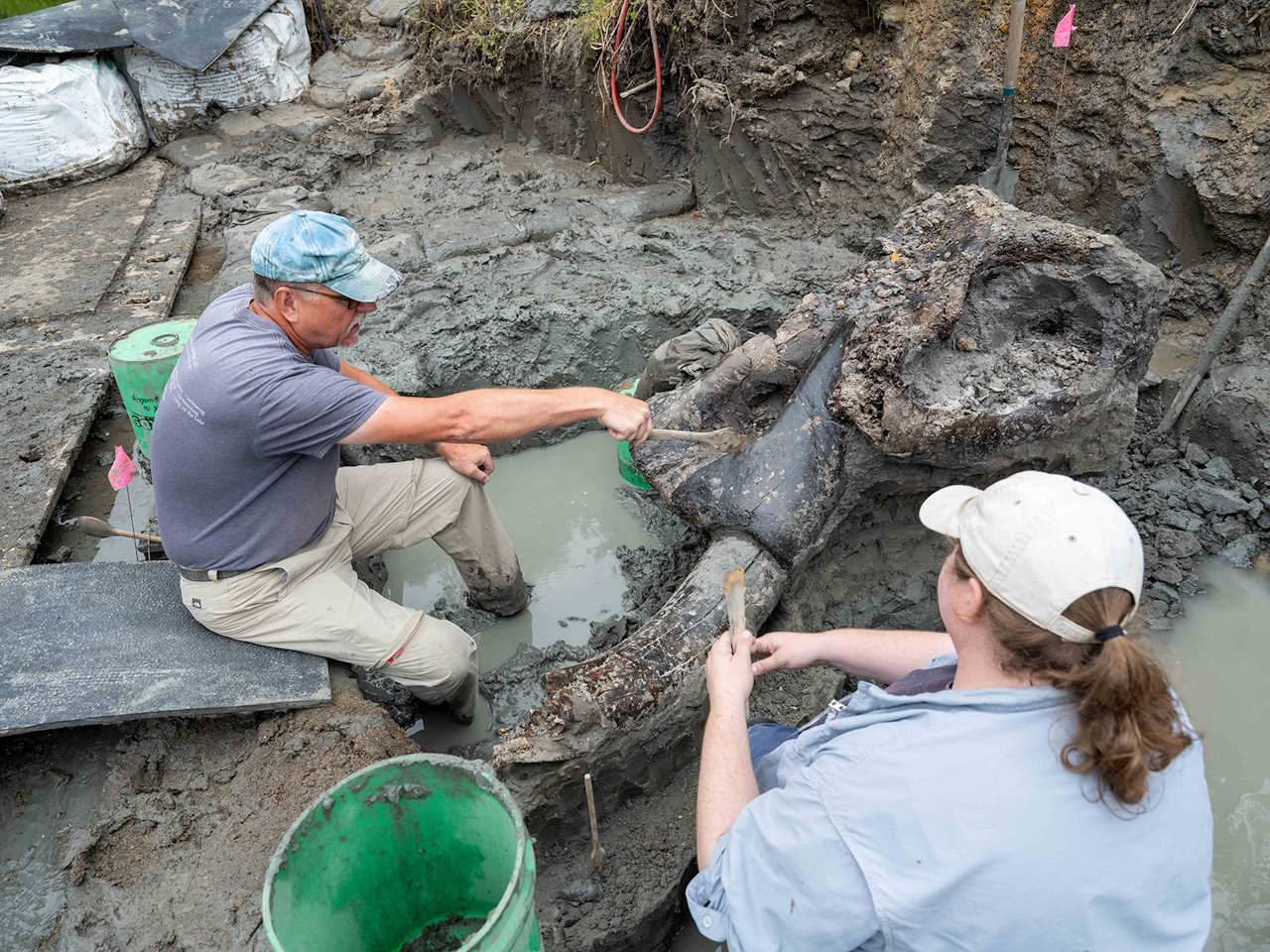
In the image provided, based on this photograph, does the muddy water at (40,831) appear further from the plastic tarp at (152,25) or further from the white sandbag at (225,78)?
the white sandbag at (225,78)

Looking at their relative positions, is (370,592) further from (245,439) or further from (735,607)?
(735,607)

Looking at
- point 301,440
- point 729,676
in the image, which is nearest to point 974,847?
point 729,676

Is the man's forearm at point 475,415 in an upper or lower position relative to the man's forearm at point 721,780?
upper

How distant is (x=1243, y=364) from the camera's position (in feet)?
12.1

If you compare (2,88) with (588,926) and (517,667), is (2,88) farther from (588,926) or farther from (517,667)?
(588,926)

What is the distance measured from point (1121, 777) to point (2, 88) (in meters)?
7.75

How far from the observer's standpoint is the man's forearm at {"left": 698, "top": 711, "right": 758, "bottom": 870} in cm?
154

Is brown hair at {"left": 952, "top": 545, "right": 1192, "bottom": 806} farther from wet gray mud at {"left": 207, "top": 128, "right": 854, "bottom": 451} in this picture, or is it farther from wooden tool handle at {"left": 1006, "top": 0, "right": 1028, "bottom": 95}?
wooden tool handle at {"left": 1006, "top": 0, "right": 1028, "bottom": 95}

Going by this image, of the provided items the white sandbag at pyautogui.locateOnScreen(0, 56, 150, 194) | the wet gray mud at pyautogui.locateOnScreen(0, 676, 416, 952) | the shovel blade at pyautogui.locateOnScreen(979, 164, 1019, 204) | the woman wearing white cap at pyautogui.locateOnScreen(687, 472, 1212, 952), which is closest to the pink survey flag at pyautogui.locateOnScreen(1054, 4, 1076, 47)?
the shovel blade at pyautogui.locateOnScreen(979, 164, 1019, 204)

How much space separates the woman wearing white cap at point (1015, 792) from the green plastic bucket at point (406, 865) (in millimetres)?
566

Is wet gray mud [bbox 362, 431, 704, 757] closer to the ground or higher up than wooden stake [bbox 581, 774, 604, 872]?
closer to the ground

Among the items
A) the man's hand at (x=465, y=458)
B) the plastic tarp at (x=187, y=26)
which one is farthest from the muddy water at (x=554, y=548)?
the plastic tarp at (x=187, y=26)

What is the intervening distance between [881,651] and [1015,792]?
2.24 feet

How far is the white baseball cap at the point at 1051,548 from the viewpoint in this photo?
1.21 m
